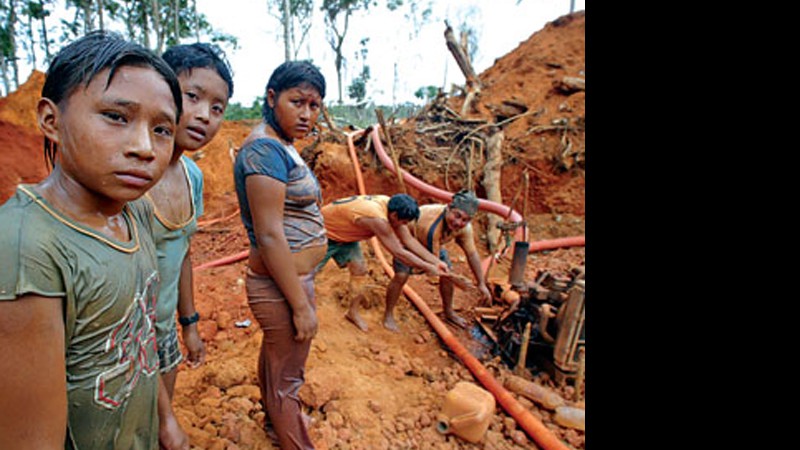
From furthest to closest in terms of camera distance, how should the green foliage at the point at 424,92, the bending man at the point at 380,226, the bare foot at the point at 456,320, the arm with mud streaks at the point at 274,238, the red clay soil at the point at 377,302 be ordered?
the green foliage at the point at 424,92, the bare foot at the point at 456,320, the bending man at the point at 380,226, the red clay soil at the point at 377,302, the arm with mud streaks at the point at 274,238

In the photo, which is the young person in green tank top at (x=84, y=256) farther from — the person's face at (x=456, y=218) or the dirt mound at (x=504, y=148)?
the dirt mound at (x=504, y=148)

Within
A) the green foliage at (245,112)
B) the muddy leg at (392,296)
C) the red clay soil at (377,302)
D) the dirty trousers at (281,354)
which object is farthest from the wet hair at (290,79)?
the green foliage at (245,112)

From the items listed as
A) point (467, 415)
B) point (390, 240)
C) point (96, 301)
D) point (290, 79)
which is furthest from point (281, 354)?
point (390, 240)

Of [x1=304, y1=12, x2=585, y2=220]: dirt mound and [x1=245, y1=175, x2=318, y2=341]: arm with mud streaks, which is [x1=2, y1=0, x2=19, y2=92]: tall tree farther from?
[x1=245, y1=175, x2=318, y2=341]: arm with mud streaks

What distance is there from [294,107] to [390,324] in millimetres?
2817

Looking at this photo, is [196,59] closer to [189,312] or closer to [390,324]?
[189,312]

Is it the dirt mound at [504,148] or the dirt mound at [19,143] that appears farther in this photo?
the dirt mound at [19,143]

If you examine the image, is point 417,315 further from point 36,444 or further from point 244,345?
point 36,444

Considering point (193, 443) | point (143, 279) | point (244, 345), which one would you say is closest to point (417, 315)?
point (244, 345)

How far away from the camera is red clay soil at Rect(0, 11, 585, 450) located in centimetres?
263

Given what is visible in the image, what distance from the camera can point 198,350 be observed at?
6.49 ft

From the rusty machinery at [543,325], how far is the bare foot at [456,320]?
190 mm

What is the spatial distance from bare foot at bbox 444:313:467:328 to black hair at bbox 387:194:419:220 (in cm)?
154

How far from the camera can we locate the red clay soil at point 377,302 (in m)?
2.63
